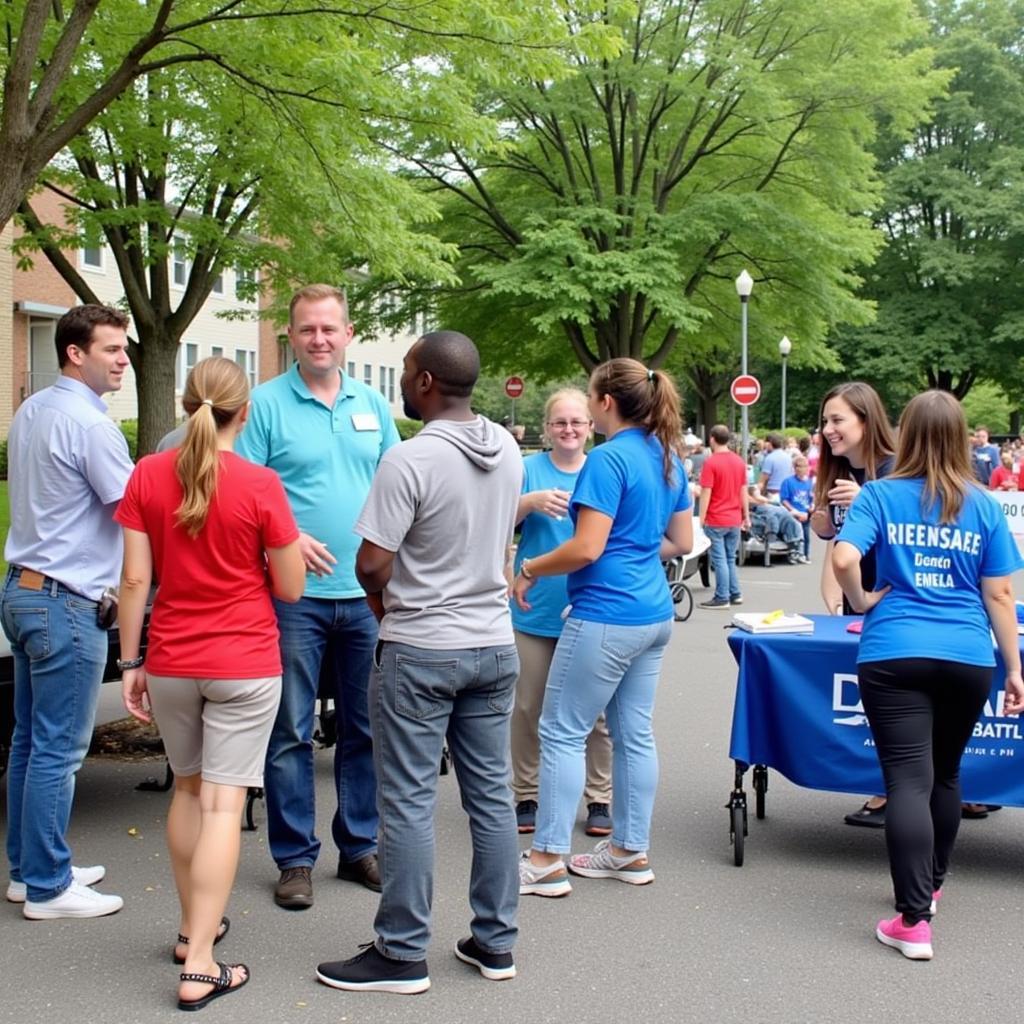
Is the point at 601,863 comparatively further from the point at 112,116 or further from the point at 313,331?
the point at 112,116

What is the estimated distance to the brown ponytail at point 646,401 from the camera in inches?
185

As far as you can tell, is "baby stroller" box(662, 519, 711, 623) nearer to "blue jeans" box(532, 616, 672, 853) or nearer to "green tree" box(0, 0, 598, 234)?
"green tree" box(0, 0, 598, 234)

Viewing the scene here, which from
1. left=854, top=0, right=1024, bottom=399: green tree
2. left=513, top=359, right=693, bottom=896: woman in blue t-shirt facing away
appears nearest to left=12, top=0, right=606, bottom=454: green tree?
left=513, top=359, right=693, bottom=896: woman in blue t-shirt facing away

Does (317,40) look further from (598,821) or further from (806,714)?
(806,714)

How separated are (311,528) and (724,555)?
32.5 ft

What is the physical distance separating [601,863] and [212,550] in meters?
2.14

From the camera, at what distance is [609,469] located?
4.55m

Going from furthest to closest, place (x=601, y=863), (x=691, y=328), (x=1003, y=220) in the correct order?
(x=1003, y=220) < (x=691, y=328) < (x=601, y=863)

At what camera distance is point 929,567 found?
414cm

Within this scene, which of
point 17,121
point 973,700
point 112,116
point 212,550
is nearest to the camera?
point 212,550

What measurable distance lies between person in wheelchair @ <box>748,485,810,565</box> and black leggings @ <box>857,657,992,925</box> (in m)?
14.8

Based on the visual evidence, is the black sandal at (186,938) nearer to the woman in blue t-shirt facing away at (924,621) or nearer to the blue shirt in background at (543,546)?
the blue shirt in background at (543,546)

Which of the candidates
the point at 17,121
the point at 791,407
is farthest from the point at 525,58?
the point at 791,407

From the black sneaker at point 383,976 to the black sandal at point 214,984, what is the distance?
29 centimetres
